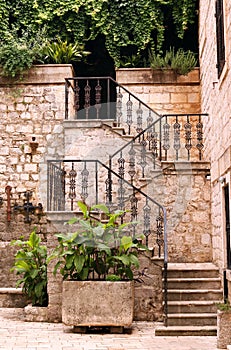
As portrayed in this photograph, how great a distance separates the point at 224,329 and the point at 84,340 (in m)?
1.72

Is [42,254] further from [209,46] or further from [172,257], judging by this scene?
[209,46]

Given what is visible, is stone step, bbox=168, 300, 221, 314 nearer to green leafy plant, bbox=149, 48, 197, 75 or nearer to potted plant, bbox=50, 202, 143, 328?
potted plant, bbox=50, 202, 143, 328

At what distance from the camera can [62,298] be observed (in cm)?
684

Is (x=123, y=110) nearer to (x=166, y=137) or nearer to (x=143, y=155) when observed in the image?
(x=166, y=137)

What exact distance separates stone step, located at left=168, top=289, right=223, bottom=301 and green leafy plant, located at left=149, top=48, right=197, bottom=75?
500 cm

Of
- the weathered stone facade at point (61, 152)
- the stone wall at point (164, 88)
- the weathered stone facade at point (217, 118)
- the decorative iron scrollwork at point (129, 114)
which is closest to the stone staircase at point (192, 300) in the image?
the weathered stone facade at point (217, 118)

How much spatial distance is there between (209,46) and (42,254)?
14.9 feet

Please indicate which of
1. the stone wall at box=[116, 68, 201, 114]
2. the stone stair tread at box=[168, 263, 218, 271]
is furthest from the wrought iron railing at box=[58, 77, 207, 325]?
the stone stair tread at box=[168, 263, 218, 271]

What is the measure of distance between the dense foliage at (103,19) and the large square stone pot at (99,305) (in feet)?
19.1

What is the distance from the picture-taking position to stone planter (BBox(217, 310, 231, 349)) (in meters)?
5.65

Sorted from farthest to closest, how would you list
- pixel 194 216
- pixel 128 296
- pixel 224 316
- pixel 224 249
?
pixel 194 216
pixel 224 249
pixel 128 296
pixel 224 316

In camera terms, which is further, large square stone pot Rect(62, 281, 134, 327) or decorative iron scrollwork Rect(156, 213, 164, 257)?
decorative iron scrollwork Rect(156, 213, 164, 257)

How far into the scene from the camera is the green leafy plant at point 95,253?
6.74 metres

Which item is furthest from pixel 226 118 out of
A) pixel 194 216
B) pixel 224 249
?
pixel 194 216
